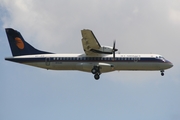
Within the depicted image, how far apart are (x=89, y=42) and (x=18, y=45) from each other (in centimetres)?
865

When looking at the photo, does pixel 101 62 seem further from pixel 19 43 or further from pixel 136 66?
pixel 19 43

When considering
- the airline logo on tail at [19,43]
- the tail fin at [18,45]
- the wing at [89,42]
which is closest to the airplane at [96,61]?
the wing at [89,42]

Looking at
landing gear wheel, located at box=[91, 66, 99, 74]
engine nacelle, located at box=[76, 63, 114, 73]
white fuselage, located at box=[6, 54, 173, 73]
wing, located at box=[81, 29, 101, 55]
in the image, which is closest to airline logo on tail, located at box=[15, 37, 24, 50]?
white fuselage, located at box=[6, 54, 173, 73]

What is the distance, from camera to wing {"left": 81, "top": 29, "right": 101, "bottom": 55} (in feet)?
97.5

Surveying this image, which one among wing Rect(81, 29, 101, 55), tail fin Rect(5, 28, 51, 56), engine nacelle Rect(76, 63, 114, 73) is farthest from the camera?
tail fin Rect(5, 28, 51, 56)

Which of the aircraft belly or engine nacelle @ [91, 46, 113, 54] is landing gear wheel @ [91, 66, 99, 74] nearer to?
engine nacelle @ [91, 46, 113, 54]

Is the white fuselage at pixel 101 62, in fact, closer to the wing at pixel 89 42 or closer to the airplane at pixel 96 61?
the airplane at pixel 96 61

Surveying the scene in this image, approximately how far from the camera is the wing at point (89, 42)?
1171 inches

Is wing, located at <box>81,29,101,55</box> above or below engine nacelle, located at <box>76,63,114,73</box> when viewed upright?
above

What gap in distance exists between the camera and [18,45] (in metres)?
34.2

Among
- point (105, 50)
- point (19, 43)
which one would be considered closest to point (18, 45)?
point (19, 43)

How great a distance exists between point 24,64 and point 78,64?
19.7 feet

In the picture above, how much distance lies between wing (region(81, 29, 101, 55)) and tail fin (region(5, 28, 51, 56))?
5.17 meters

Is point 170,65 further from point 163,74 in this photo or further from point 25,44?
point 25,44
